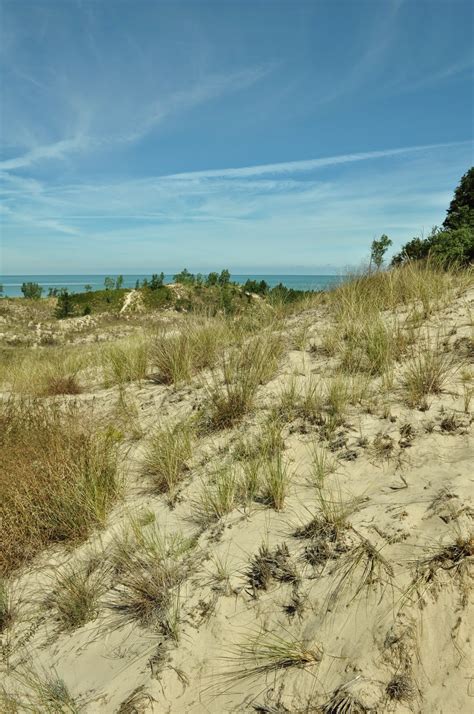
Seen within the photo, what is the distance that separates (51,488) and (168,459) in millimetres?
920

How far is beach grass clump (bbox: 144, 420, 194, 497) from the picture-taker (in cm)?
351

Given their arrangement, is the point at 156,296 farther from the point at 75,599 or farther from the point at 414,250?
the point at 75,599

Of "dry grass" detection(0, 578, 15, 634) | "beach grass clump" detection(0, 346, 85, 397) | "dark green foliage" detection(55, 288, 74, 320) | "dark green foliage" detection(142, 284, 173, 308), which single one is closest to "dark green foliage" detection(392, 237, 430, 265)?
"beach grass clump" detection(0, 346, 85, 397)

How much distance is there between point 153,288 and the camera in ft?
88.2

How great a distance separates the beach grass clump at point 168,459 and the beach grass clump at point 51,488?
1.02 feet

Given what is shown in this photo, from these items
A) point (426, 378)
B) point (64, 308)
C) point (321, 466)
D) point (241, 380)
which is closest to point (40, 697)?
point (321, 466)

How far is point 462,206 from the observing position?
10.1 m

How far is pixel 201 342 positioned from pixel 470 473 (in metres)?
4.04

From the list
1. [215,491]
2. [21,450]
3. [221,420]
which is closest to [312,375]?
[221,420]

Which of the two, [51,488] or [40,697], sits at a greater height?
[51,488]

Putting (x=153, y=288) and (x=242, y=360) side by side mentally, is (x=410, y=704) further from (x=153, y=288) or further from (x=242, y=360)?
(x=153, y=288)

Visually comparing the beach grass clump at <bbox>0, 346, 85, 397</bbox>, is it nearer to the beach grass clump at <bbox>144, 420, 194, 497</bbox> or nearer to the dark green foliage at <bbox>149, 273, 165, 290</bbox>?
the beach grass clump at <bbox>144, 420, 194, 497</bbox>

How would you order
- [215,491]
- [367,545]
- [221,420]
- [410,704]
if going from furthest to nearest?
[221,420] → [215,491] → [367,545] → [410,704]

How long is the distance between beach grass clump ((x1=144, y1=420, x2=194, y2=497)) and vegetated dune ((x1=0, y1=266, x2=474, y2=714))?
20 millimetres
